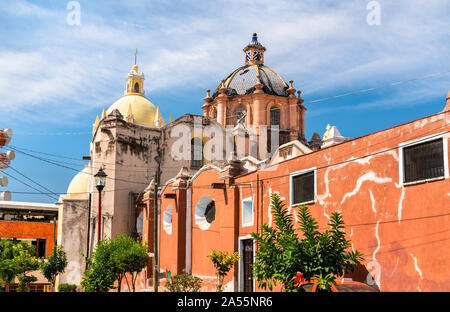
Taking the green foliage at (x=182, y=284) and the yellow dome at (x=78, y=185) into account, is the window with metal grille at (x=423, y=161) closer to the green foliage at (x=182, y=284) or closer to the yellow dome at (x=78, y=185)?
the green foliage at (x=182, y=284)

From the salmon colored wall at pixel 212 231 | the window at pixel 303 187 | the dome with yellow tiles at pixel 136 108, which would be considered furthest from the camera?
the dome with yellow tiles at pixel 136 108

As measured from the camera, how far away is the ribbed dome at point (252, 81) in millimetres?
38562

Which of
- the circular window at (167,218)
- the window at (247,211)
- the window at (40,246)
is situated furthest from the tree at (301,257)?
the window at (40,246)

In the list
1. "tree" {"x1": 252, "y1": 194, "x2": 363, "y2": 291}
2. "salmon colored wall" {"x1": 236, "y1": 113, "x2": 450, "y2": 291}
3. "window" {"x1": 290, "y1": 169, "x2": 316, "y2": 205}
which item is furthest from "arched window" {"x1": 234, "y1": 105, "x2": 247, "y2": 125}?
"tree" {"x1": 252, "y1": 194, "x2": 363, "y2": 291}

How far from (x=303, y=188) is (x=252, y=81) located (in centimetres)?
2273

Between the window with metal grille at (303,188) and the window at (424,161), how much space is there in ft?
12.7

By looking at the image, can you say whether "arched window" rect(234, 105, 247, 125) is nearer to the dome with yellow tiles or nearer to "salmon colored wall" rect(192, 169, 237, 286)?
the dome with yellow tiles

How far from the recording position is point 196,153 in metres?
34.1

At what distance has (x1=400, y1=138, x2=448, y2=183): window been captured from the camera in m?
12.5

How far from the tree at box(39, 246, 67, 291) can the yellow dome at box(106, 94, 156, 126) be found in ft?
54.0

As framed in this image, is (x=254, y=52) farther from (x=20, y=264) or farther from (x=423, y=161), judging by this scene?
(x=423, y=161)

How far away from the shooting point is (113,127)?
105 feet

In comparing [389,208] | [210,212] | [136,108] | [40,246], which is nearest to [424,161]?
[389,208]
